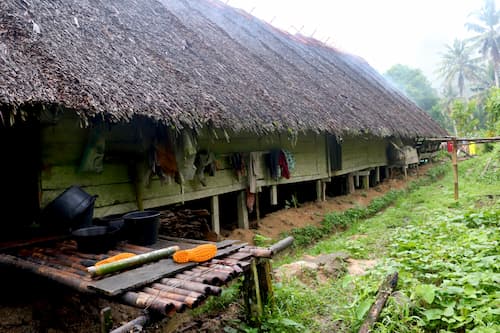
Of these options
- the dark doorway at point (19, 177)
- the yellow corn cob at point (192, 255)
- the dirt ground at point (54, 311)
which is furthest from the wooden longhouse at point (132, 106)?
the yellow corn cob at point (192, 255)

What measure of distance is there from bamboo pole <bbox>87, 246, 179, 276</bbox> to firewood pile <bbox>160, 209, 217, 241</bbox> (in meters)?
1.88

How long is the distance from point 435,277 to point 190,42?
192 inches

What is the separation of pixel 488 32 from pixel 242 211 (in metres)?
36.1

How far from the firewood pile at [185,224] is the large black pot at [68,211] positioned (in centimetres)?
144

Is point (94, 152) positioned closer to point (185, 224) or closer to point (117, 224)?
point (117, 224)

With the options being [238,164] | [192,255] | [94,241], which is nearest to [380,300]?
[192,255]

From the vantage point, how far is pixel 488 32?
32500 millimetres

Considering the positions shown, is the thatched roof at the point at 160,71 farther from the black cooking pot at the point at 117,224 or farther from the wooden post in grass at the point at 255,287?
the wooden post in grass at the point at 255,287

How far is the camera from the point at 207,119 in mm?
4258

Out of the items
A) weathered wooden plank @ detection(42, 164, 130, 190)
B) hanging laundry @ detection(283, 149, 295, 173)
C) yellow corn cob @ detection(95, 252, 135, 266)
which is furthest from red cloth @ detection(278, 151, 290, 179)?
yellow corn cob @ detection(95, 252, 135, 266)

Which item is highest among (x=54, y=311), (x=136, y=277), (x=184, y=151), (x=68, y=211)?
(x=184, y=151)

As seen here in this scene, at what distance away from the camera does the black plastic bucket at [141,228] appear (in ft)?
11.2

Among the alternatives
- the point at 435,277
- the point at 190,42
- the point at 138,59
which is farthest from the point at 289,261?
the point at 190,42

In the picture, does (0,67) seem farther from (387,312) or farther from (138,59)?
(387,312)
